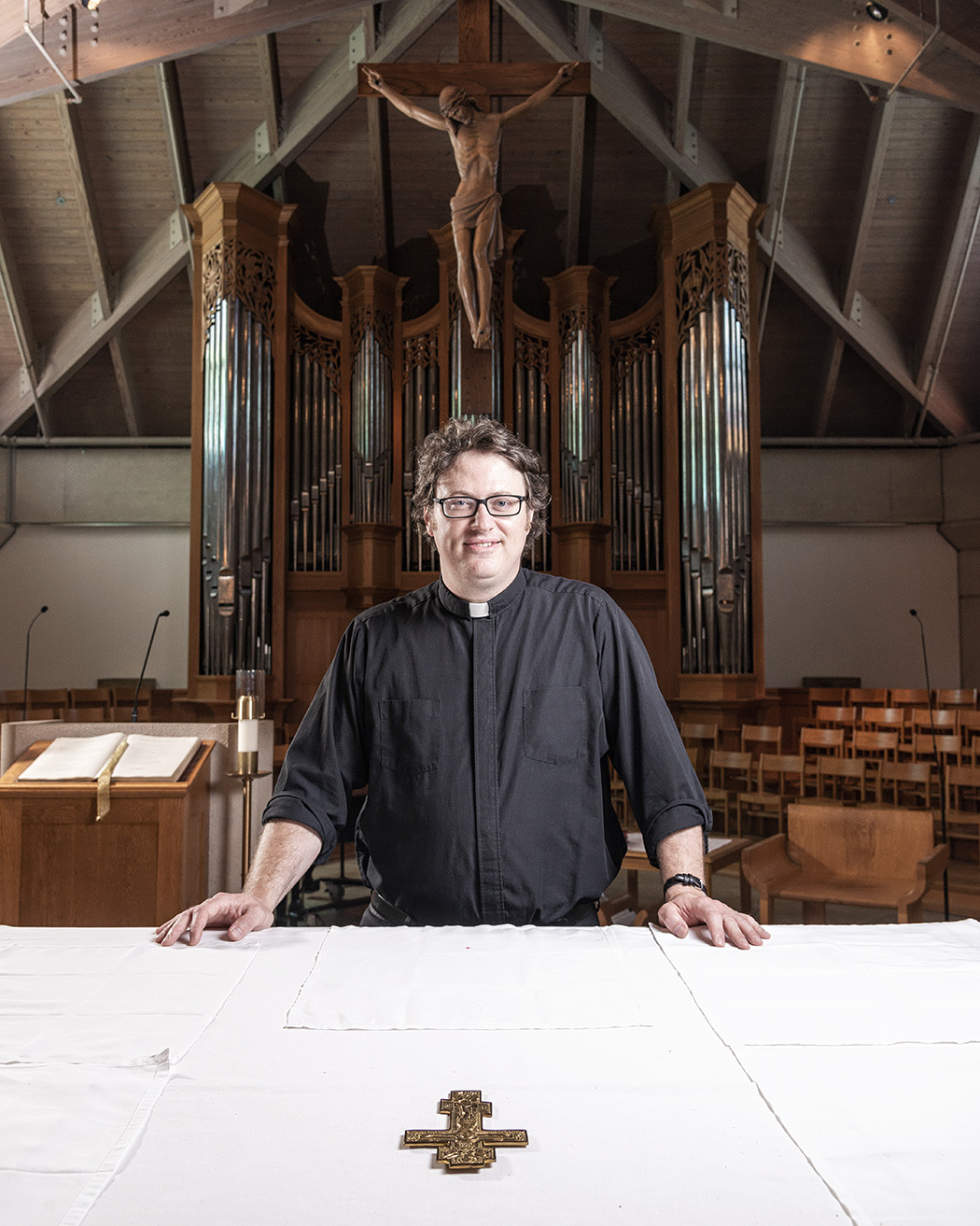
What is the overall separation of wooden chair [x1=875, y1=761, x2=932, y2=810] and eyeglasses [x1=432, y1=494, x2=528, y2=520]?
14.8 ft

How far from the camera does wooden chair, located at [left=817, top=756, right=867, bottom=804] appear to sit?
6336mm

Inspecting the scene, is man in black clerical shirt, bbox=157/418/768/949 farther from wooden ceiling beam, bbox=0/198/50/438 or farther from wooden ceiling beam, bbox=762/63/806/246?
wooden ceiling beam, bbox=0/198/50/438

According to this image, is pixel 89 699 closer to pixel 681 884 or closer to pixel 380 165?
pixel 380 165

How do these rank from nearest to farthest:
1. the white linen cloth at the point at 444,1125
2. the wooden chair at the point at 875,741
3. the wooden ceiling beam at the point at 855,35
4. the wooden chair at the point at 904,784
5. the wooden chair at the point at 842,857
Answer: the white linen cloth at the point at 444,1125 → the wooden chair at the point at 842,857 → the wooden ceiling beam at the point at 855,35 → the wooden chair at the point at 904,784 → the wooden chair at the point at 875,741

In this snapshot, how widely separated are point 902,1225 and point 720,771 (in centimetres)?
719

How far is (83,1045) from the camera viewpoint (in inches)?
44.1

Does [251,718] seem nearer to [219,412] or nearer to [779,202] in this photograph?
[219,412]

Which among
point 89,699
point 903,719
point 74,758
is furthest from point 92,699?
point 903,719

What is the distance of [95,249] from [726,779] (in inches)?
301

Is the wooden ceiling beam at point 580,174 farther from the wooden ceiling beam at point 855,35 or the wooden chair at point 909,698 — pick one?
the wooden chair at point 909,698

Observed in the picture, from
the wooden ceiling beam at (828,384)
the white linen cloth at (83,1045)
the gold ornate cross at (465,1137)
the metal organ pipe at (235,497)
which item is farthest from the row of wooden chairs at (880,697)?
the gold ornate cross at (465,1137)

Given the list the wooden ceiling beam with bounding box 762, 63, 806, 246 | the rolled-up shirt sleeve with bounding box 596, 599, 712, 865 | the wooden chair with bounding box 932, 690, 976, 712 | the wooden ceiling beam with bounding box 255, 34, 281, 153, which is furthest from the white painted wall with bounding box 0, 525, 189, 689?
the rolled-up shirt sleeve with bounding box 596, 599, 712, 865

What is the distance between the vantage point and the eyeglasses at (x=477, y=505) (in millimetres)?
1851

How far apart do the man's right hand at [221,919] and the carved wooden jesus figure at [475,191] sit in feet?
17.7
